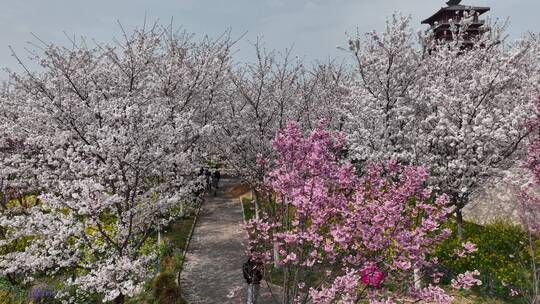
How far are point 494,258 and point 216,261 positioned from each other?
9.25 m

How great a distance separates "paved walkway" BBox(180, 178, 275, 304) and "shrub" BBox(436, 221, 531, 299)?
5.69 m

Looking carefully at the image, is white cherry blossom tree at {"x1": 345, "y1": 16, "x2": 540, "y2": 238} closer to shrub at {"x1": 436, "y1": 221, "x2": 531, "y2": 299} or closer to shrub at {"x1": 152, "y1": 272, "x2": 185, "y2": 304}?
shrub at {"x1": 436, "y1": 221, "x2": 531, "y2": 299}

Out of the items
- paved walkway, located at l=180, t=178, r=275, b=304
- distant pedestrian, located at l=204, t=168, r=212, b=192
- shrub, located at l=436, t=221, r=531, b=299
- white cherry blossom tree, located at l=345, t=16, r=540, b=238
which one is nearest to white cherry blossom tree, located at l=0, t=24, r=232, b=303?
paved walkway, located at l=180, t=178, r=275, b=304

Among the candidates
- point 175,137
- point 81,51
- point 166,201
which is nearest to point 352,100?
point 175,137

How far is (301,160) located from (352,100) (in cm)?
586

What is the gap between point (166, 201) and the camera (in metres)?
9.58

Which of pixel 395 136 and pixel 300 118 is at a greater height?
pixel 300 118

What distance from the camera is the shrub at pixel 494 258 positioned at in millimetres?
10484

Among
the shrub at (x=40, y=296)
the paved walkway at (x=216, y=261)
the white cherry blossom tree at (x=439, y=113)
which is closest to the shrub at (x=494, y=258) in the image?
the white cherry blossom tree at (x=439, y=113)

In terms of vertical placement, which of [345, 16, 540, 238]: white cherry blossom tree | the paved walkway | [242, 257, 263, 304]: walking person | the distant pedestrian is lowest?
the paved walkway

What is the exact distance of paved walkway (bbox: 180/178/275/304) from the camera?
11461 millimetres

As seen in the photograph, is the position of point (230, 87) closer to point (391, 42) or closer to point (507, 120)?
point (391, 42)

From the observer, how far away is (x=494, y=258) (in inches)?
469

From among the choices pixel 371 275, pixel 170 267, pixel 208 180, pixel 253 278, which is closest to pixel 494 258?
pixel 371 275
